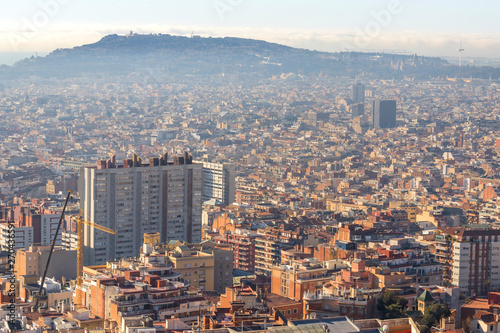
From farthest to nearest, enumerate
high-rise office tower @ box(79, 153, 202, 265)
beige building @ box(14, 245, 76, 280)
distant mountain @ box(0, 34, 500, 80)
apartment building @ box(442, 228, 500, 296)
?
1. distant mountain @ box(0, 34, 500, 80)
2. high-rise office tower @ box(79, 153, 202, 265)
3. beige building @ box(14, 245, 76, 280)
4. apartment building @ box(442, 228, 500, 296)

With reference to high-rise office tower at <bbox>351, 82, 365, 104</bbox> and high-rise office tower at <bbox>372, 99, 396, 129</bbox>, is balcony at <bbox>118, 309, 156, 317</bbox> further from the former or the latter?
high-rise office tower at <bbox>351, 82, 365, 104</bbox>

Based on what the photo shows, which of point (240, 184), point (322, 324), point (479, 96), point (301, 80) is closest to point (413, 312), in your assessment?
point (322, 324)

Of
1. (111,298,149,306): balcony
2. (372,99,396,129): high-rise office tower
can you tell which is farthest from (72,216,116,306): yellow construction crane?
(372,99,396,129): high-rise office tower

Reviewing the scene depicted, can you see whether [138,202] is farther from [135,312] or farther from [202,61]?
[202,61]

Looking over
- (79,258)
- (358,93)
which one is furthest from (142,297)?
(358,93)

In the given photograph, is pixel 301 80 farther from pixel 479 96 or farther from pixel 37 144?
pixel 37 144

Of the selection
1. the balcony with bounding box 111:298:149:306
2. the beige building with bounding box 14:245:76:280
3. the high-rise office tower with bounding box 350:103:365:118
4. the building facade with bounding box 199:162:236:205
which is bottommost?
the high-rise office tower with bounding box 350:103:365:118
